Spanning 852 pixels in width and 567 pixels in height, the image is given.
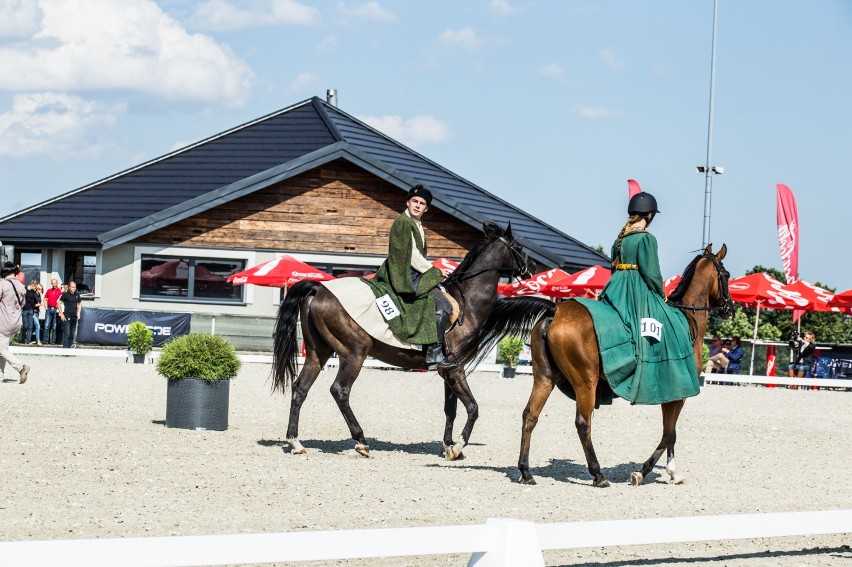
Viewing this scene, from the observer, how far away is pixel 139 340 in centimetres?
2481

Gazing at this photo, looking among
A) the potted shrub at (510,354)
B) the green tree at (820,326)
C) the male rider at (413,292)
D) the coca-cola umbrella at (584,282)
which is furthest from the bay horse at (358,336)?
the green tree at (820,326)

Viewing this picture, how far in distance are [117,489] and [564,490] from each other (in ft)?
11.3

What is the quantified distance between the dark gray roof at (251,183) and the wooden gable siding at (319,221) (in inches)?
24.2

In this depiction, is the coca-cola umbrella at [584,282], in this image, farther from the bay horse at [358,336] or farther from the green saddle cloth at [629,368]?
the green saddle cloth at [629,368]

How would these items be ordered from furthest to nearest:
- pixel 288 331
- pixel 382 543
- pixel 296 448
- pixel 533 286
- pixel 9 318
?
pixel 533 286
pixel 9 318
pixel 288 331
pixel 296 448
pixel 382 543

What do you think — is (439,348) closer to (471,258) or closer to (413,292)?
(413,292)

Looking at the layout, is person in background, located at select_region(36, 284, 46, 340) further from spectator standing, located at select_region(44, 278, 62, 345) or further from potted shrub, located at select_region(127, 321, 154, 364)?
potted shrub, located at select_region(127, 321, 154, 364)

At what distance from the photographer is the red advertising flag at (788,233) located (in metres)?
31.0

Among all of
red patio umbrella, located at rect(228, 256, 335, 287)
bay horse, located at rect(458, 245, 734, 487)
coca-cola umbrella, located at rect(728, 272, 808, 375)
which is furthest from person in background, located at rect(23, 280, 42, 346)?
bay horse, located at rect(458, 245, 734, 487)

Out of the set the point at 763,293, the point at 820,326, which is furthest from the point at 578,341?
the point at 820,326

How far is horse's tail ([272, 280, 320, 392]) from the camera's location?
1173 centimetres

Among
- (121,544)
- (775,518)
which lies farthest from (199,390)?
(121,544)

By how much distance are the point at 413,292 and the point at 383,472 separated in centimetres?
198

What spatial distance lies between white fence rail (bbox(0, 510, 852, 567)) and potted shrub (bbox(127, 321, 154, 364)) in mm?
19917
